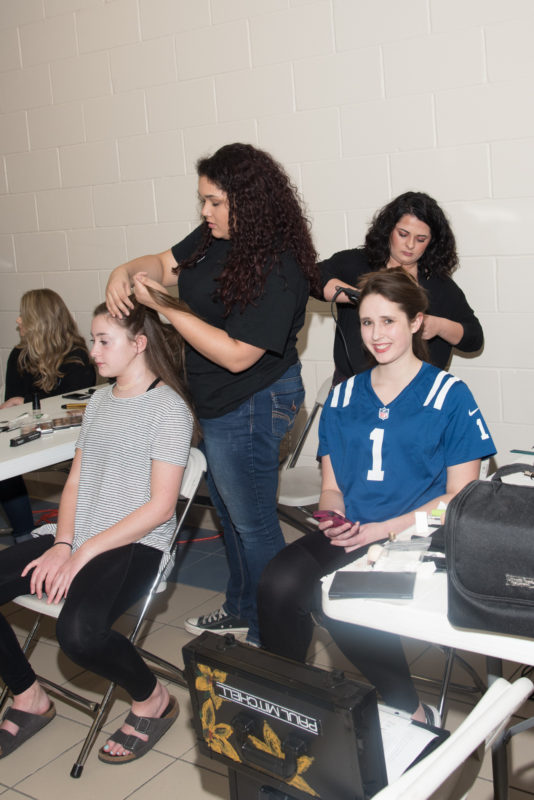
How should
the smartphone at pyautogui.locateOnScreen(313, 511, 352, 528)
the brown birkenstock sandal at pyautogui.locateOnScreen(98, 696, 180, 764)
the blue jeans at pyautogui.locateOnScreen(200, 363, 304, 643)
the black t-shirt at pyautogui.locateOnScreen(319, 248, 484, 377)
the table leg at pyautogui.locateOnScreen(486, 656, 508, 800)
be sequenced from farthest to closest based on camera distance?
the black t-shirt at pyautogui.locateOnScreen(319, 248, 484, 377), the blue jeans at pyautogui.locateOnScreen(200, 363, 304, 643), the brown birkenstock sandal at pyautogui.locateOnScreen(98, 696, 180, 764), the smartphone at pyautogui.locateOnScreen(313, 511, 352, 528), the table leg at pyautogui.locateOnScreen(486, 656, 508, 800)

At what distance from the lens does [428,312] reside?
2775 mm

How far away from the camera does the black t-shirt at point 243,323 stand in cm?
217

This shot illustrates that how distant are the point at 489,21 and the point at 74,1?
216cm

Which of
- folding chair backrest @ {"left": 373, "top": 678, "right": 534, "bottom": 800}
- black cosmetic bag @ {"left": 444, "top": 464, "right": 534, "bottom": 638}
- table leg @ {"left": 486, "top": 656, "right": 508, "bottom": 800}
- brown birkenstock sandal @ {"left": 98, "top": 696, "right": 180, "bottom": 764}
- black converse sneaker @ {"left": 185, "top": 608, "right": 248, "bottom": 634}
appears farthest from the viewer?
black converse sneaker @ {"left": 185, "top": 608, "right": 248, "bottom": 634}

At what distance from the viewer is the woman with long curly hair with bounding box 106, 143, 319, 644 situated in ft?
7.13

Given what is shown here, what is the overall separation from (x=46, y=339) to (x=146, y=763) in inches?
85.7

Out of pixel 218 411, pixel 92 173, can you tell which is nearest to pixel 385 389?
pixel 218 411

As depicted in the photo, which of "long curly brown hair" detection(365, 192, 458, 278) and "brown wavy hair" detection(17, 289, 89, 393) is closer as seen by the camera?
"long curly brown hair" detection(365, 192, 458, 278)

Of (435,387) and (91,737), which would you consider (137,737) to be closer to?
(91,737)

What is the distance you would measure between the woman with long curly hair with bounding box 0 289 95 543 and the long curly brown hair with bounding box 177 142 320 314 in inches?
66.4

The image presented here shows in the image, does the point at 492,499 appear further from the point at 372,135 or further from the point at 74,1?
the point at 74,1

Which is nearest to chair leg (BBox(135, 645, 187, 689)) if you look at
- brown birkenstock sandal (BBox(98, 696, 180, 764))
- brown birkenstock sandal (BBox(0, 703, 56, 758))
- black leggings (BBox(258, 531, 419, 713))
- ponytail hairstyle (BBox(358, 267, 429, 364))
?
brown birkenstock sandal (BBox(98, 696, 180, 764))

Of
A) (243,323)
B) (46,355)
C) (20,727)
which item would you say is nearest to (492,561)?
(243,323)

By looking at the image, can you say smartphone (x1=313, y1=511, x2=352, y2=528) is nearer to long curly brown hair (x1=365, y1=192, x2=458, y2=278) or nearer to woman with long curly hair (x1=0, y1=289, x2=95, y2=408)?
long curly brown hair (x1=365, y1=192, x2=458, y2=278)
